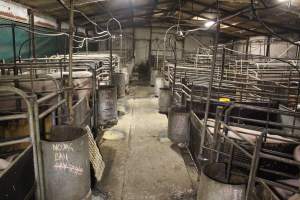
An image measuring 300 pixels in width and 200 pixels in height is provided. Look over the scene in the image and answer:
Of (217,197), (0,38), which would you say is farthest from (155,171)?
(0,38)

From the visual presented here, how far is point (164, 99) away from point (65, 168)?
427 centimetres

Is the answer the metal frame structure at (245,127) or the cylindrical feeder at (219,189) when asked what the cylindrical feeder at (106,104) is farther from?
the cylindrical feeder at (219,189)

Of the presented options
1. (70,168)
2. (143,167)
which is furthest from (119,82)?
(70,168)

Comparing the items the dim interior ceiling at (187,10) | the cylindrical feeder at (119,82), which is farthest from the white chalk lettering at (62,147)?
the dim interior ceiling at (187,10)

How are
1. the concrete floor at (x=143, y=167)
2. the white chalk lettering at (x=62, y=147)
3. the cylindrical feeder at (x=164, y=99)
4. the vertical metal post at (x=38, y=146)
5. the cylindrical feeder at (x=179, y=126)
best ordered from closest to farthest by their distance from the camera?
the vertical metal post at (x=38, y=146), the white chalk lettering at (x=62, y=147), the concrete floor at (x=143, y=167), the cylindrical feeder at (x=179, y=126), the cylindrical feeder at (x=164, y=99)

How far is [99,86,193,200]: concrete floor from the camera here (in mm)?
2777

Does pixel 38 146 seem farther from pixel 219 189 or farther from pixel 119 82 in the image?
pixel 119 82

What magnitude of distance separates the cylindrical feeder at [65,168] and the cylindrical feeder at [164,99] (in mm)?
4004

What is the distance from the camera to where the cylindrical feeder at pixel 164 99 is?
5.95m

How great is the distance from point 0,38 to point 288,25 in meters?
10.7

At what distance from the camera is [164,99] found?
604 cm

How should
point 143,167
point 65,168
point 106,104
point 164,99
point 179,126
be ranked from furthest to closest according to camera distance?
point 164,99 < point 106,104 < point 179,126 < point 143,167 < point 65,168

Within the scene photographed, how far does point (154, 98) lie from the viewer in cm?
798

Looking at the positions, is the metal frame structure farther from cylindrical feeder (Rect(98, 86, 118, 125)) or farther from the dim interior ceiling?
the dim interior ceiling
